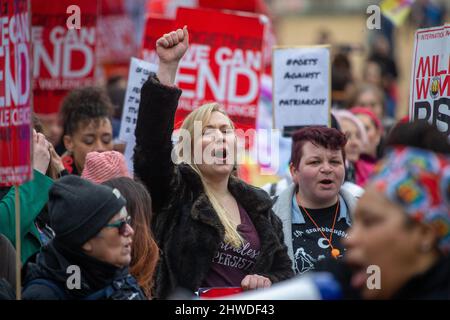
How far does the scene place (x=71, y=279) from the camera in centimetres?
419

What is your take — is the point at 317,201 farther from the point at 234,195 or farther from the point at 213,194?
the point at 213,194

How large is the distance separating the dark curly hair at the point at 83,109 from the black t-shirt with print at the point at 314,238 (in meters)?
1.86

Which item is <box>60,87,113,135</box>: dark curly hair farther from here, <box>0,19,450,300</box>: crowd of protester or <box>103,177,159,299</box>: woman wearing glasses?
<box>103,177,159,299</box>: woman wearing glasses

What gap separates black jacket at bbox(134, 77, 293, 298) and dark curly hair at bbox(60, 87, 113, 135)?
1931 mm

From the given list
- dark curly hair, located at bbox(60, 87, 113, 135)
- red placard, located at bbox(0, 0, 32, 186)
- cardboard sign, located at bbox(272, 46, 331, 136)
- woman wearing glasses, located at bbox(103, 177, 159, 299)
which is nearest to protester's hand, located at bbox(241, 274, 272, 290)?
woman wearing glasses, located at bbox(103, 177, 159, 299)

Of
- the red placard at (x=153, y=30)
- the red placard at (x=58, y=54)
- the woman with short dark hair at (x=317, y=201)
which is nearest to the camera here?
the woman with short dark hair at (x=317, y=201)

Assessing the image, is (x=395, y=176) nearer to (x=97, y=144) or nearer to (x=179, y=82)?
(x=97, y=144)

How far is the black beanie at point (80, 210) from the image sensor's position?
13.9ft

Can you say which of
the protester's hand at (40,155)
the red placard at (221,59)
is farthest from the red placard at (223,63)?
the protester's hand at (40,155)

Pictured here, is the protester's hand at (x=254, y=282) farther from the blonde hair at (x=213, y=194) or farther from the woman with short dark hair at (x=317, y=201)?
the woman with short dark hair at (x=317, y=201)

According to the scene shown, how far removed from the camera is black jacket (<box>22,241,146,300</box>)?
419 centimetres

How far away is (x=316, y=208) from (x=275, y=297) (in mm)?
3069

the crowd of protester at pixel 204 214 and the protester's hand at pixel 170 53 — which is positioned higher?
the protester's hand at pixel 170 53
